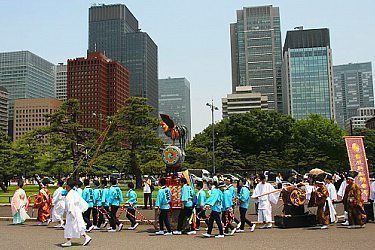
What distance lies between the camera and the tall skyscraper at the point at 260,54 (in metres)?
169

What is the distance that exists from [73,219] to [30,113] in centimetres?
12107

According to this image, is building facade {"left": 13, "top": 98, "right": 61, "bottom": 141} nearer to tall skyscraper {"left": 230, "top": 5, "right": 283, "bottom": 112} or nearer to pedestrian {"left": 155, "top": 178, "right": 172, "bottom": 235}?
tall skyscraper {"left": 230, "top": 5, "right": 283, "bottom": 112}

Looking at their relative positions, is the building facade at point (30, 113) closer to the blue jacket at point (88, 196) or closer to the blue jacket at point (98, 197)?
the blue jacket at point (88, 196)

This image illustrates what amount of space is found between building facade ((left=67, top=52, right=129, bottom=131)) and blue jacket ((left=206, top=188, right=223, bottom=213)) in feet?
363

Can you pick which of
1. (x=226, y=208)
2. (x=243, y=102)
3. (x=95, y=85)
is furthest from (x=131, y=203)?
(x=243, y=102)

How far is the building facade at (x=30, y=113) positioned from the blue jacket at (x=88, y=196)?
360 feet

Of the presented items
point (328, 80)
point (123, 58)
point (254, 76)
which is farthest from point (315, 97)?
point (123, 58)

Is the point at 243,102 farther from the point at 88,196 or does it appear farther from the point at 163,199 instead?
the point at 163,199

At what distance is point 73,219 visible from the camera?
35.8ft

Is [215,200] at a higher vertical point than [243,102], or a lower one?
lower

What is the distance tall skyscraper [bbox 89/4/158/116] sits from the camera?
17662 cm

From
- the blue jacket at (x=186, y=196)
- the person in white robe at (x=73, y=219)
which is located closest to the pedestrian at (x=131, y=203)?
the blue jacket at (x=186, y=196)

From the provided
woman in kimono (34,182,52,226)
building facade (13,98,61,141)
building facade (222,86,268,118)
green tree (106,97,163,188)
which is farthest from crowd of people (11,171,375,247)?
building facade (222,86,268,118)

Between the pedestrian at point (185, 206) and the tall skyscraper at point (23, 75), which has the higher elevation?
the tall skyscraper at point (23, 75)
